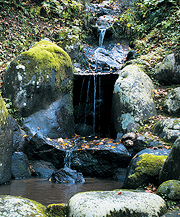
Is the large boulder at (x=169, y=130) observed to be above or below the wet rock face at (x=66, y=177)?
above

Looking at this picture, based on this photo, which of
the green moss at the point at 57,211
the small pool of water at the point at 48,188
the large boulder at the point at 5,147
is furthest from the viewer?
the large boulder at the point at 5,147

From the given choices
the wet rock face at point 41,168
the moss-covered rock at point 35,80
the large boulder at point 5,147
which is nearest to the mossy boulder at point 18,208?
the large boulder at point 5,147

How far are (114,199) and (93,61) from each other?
31.6 ft

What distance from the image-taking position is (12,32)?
1000cm

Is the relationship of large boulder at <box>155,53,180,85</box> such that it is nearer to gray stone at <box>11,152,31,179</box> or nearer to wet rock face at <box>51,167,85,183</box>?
wet rock face at <box>51,167,85,183</box>

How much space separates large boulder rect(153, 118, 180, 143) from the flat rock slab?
3.13 m

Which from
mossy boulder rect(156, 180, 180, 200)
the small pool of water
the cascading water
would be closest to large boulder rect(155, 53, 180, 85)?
the cascading water

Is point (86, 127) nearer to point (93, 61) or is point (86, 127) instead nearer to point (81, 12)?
point (93, 61)

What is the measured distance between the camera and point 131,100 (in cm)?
739

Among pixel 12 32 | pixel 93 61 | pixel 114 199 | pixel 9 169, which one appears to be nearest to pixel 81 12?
pixel 93 61

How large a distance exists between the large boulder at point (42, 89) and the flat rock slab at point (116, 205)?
176 inches

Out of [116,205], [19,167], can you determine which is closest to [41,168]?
[19,167]

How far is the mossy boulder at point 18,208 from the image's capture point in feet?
8.57

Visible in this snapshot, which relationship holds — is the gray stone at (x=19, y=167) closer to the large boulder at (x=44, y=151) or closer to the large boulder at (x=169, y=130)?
the large boulder at (x=44, y=151)
